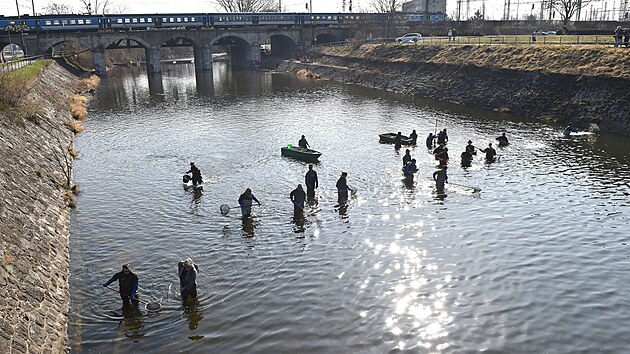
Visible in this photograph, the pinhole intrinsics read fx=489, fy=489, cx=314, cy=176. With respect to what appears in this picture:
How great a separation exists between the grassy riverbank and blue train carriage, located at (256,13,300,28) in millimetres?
28695

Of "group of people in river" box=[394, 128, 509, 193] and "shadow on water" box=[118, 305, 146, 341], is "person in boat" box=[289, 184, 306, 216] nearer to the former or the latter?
"group of people in river" box=[394, 128, 509, 193]

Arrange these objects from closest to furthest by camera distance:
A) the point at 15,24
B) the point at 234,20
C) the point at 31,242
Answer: the point at 31,242 → the point at 15,24 → the point at 234,20

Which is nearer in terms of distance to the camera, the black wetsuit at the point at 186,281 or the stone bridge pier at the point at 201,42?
the black wetsuit at the point at 186,281

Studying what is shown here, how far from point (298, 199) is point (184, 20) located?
7944 centimetres

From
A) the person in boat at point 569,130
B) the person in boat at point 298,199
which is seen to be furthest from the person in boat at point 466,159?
the person in boat at point 298,199

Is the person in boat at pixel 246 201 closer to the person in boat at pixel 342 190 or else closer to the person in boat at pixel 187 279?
the person in boat at pixel 342 190

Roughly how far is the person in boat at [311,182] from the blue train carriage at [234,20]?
78.5 metres

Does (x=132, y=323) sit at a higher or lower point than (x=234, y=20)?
lower

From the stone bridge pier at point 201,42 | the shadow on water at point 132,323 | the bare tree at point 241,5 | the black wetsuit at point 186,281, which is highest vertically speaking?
the bare tree at point 241,5

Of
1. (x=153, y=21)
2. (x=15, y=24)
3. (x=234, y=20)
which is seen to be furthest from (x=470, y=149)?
(x=234, y=20)

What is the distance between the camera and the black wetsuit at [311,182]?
77.7 ft

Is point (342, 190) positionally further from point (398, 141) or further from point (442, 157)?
point (398, 141)

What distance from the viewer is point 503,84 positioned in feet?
166

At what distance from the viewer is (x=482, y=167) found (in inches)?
1158
